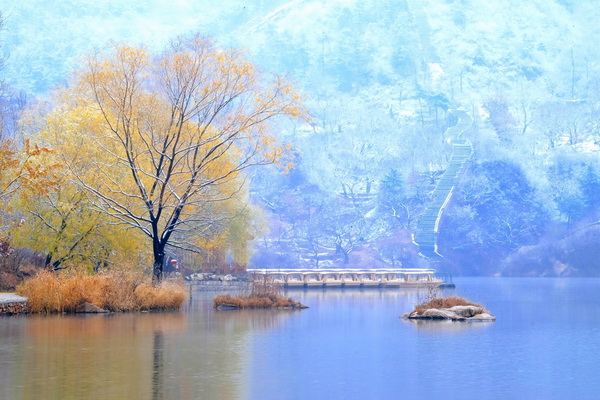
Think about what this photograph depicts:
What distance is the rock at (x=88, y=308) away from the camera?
36219mm

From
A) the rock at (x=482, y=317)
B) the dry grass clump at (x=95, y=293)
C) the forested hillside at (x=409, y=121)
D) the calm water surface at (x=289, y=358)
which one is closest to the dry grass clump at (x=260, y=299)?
the dry grass clump at (x=95, y=293)

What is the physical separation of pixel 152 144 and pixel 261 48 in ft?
494

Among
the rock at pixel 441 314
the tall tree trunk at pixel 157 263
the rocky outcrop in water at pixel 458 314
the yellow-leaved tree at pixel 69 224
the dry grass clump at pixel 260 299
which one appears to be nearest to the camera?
the rock at pixel 441 314

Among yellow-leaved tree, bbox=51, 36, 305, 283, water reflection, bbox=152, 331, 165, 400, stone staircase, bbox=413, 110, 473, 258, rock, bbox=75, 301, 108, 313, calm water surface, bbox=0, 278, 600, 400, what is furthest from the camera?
stone staircase, bbox=413, 110, 473, 258

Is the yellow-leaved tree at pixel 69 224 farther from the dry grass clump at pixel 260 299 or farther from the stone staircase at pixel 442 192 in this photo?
the stone staircase at pixel 442 192

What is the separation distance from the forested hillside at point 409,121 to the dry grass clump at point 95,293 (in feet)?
260

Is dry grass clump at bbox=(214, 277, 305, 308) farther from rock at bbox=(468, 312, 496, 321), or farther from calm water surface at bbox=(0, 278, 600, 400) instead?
rock at bbox=(468, 312, 496, 321)

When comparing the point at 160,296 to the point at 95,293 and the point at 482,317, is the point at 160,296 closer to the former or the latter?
the point at 95,293

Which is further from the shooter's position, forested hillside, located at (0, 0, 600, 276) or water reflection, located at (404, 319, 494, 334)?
forested hillside, located at (0, 0, 600, 276)

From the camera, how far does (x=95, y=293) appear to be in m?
36.7

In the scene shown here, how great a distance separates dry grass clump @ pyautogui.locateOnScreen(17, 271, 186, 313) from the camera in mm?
35875

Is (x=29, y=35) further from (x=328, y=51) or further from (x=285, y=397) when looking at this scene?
(x=285, y=397)

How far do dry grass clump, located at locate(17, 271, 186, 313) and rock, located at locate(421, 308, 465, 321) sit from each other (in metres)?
10.0

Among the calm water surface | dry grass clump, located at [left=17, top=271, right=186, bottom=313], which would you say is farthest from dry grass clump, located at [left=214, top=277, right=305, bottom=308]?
the calm water surface
